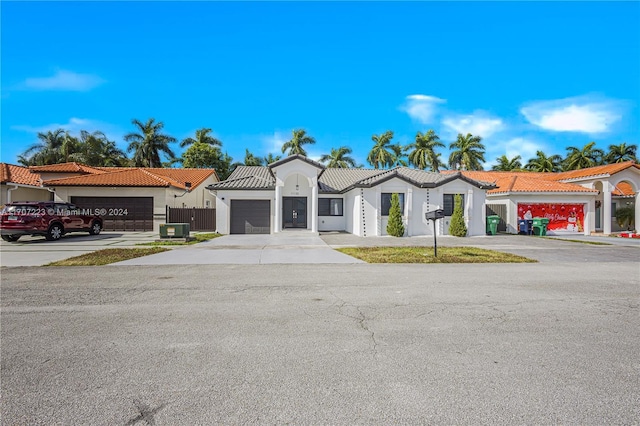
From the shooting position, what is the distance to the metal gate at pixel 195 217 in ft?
82.0

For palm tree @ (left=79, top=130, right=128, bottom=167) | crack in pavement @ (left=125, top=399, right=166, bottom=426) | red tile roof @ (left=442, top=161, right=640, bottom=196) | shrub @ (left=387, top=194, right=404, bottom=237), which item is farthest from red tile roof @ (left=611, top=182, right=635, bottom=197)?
palm tree @ (left=79, top=130, right=128, bottom=167)

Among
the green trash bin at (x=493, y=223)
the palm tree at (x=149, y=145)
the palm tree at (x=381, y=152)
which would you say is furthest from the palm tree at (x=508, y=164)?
the palm tree at (x=149, y=145)

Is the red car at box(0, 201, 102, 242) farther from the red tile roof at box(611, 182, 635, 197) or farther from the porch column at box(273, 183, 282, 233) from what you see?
the red tile roof at box(611, 182, 635, 197)

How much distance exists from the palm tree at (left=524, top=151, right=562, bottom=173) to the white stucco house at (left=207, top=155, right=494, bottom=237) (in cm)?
3282

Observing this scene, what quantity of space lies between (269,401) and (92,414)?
134cm

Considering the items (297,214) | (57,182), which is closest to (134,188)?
(57,182)

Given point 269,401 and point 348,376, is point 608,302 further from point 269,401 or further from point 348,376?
point 269,401

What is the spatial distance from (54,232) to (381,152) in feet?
122

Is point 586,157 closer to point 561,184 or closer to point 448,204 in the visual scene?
point 561,184

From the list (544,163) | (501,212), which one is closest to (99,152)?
(501,212)

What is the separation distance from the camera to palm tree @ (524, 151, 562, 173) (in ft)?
157

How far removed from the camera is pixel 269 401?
282 cm

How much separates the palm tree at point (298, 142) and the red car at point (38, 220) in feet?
85.5

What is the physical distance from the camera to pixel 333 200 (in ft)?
83.0
